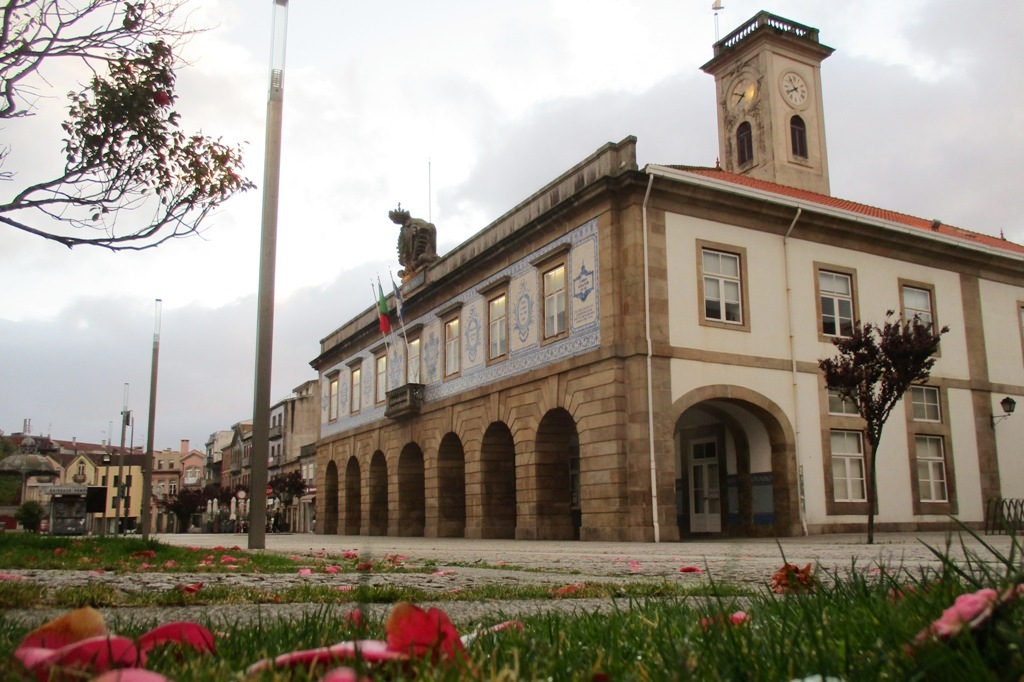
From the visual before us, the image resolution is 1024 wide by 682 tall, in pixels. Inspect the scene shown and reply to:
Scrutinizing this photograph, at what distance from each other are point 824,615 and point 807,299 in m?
22.8

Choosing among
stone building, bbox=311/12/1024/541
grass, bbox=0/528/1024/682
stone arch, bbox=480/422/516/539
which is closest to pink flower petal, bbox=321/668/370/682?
grass, bbox=0/528/1024/682

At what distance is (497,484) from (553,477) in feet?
12.1

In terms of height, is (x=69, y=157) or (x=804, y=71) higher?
(x=804, y=71)

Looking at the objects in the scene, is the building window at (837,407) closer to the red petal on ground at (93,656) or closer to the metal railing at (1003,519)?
the metal railing at (1003,519)

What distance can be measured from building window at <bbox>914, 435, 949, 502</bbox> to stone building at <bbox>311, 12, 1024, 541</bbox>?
0.05m

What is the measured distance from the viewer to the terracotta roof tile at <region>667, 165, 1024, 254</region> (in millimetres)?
25109

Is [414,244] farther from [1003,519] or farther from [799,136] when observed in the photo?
[1003,519]

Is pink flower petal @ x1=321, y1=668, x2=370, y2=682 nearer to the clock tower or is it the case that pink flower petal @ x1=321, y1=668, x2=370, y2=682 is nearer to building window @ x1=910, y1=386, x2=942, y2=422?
building window @ x1=910, y1=386, x2=942, y2=422

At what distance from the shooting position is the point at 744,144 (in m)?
33.8

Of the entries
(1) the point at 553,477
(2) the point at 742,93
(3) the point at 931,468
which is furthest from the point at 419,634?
(2) the point at 742,93

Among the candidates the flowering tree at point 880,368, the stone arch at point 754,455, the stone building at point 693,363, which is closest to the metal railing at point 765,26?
the stone building at point 693,363

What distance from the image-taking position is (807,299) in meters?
23.6

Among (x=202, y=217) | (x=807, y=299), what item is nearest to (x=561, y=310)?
(x=807, y=299)

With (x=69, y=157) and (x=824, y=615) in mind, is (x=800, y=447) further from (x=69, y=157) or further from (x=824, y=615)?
(x=824, y=615)
